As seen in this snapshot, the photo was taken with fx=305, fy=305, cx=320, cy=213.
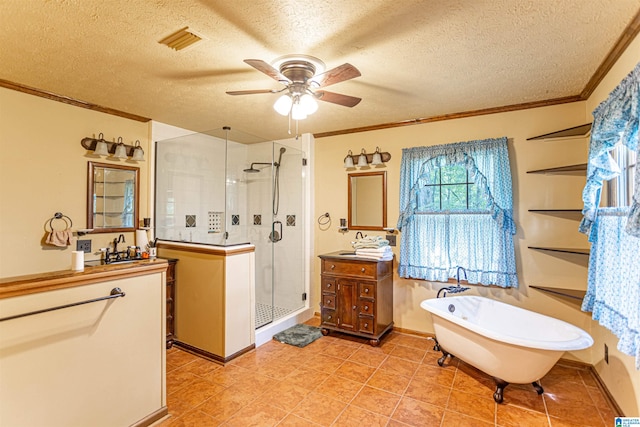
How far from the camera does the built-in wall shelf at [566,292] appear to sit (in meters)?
2.68

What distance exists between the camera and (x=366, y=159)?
3824mm

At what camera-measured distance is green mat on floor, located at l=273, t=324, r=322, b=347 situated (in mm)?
3371

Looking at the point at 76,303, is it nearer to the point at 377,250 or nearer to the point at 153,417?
the point at 153,417

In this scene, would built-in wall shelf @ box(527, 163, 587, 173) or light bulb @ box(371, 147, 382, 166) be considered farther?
light bulb @ box(371, 147, 382, 166)

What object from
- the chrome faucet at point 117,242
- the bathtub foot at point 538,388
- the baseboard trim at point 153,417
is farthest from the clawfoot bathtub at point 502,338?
the chrome faucet at point 117,242

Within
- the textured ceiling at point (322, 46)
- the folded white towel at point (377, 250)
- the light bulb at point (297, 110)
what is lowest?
the folded white towel at point (377, 250)

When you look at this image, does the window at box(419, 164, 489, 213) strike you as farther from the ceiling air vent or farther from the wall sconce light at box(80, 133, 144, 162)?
the wall sconce light at box(80, 133, 144, 162)

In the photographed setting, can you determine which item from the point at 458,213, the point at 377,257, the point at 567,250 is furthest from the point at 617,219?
the point at 377,257

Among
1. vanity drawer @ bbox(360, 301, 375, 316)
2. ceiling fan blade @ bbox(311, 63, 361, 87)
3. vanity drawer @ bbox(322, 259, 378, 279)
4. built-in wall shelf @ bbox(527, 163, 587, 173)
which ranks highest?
ceiling fan blade @ bbox(311, 63, 361, 87)

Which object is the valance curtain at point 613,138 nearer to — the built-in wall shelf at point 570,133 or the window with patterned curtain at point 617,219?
the window with patterned curtain at point 617,219

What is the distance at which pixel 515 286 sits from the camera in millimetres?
2994

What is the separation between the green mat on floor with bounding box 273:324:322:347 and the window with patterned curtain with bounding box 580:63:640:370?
252 centimetres

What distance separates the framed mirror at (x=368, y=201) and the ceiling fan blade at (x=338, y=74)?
1.96m

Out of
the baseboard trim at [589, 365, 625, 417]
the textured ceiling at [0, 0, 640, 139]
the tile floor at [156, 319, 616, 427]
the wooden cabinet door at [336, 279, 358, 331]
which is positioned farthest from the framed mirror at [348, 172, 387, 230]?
the baseboard trim at [589, 365, 625, 417]
